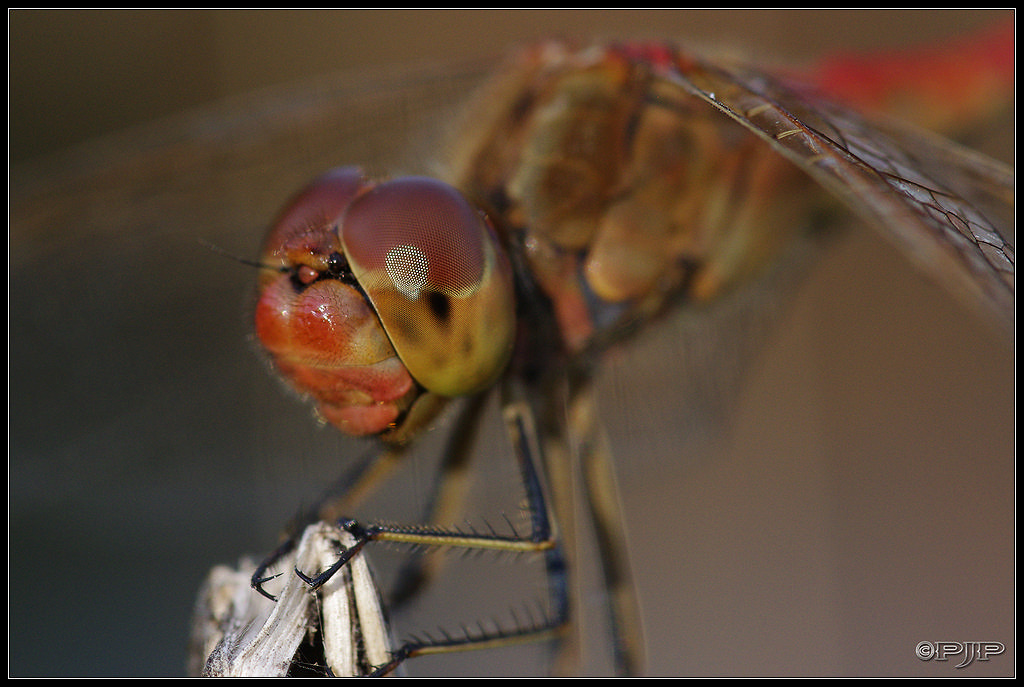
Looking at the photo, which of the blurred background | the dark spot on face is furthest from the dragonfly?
the blurred background

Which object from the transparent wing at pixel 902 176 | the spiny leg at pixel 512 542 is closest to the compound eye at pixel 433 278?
the spiny leg at pixel 512 542

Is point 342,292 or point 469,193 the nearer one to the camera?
point 342,292

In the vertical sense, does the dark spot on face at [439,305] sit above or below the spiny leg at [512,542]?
above

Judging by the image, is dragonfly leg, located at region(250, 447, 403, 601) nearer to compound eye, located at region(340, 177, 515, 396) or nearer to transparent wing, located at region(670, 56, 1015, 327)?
compound eye, located at region(340, 177, 515, 396)

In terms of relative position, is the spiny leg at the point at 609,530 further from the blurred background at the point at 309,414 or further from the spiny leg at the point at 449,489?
the spiny leg at the point at 449,489

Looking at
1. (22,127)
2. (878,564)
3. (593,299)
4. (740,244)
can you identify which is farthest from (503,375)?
(22,127)

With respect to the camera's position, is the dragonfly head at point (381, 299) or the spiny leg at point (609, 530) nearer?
the dragonfly head at point (381, 299)

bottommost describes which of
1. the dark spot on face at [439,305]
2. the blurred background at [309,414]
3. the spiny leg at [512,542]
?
the spiny leg at [512,542]

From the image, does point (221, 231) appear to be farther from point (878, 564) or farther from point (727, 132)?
point (878, 564)
